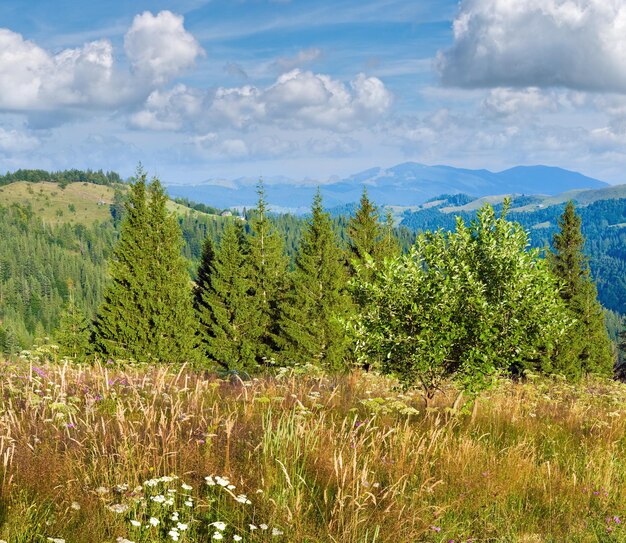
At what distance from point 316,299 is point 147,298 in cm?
1357

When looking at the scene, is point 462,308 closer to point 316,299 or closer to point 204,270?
point 316,299

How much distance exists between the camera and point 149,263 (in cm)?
4234

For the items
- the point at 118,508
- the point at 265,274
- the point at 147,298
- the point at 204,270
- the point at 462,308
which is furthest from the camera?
the point at 204,270

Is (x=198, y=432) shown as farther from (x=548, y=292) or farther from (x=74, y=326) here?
(x=74, y=326)

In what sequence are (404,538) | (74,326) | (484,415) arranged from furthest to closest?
1. (74,326)
2. (484,415)
3. (404,538)

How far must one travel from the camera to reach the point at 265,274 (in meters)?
49.3

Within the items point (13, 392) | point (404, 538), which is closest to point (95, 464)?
point (404, 538)

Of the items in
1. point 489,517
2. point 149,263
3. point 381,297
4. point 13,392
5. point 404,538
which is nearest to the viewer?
point 404,538

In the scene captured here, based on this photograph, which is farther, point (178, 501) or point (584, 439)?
point (584, 439)

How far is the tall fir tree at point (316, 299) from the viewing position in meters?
42.2

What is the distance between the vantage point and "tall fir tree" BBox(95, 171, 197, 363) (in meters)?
41.2

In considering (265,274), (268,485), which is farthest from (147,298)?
(268,485)

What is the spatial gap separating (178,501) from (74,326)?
170ft

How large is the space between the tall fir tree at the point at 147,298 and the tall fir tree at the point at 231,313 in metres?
3.97
